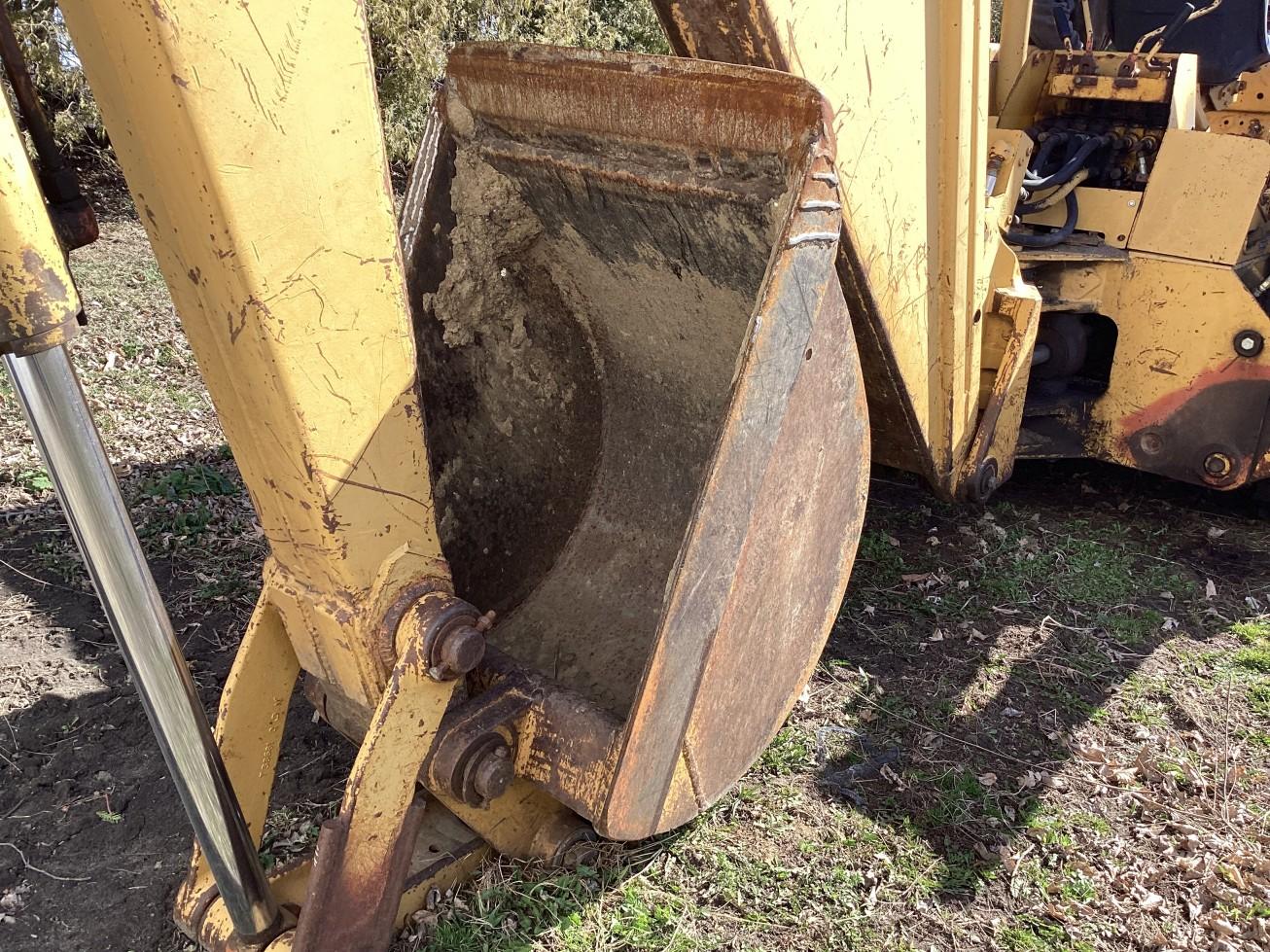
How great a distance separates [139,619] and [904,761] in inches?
86.3

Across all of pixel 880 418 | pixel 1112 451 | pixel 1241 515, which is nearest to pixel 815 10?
pixel 880 418

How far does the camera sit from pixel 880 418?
3273 mm

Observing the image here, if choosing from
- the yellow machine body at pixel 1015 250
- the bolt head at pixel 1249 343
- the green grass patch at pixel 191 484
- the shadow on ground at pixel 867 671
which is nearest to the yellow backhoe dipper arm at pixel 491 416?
the yellow machine body at pixel 1015 250

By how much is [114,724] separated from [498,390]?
1.60 meters

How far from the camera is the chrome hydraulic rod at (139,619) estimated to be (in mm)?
1601

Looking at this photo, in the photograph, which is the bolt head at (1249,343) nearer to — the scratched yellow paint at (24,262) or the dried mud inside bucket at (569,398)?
the dried mud inside bucket at (569,398)

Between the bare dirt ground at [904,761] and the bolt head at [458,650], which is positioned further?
the bare dirt ground at [904,761]

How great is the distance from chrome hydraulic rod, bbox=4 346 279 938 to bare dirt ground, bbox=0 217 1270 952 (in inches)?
24.7

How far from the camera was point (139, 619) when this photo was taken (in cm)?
179

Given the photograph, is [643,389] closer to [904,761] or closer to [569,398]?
[569,398]

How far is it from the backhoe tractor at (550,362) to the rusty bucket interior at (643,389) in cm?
1

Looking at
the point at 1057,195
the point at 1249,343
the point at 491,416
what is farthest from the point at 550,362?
Answer: the point at 1249,343

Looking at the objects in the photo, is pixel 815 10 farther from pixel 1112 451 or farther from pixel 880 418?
pixel 1112 451

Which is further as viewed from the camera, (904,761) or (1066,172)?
(1066,172)
